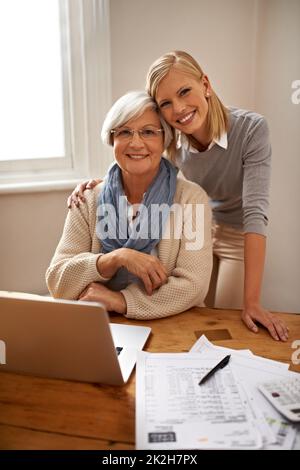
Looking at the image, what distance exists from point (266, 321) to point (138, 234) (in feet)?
1.49

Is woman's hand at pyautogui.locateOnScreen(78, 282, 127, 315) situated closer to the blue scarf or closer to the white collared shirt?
the blue scarf

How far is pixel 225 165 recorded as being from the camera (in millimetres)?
1729

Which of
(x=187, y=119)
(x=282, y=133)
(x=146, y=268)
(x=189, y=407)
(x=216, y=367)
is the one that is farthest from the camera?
(x=282, y=133)

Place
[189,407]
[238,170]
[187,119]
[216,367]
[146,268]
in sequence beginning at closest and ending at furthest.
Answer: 1. [189,407]
2. [216,367]
3. [146,268]
4. [187,119]
5. [238,170]

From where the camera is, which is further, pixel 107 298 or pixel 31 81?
pixel 31 81

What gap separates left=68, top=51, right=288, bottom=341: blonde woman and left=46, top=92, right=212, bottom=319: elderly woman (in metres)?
0.09

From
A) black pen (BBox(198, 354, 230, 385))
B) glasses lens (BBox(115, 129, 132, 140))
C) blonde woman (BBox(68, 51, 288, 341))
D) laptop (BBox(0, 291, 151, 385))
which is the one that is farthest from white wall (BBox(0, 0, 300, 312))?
black pen (BBox(198, 354, 230, 385))

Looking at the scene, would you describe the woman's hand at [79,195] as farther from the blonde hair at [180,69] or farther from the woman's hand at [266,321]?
the woman's hand at [266,321]

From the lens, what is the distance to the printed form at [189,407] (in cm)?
78

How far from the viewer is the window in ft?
6.82

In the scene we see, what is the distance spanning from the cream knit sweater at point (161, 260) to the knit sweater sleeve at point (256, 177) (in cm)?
15

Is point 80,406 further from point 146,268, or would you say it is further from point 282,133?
point 282,133

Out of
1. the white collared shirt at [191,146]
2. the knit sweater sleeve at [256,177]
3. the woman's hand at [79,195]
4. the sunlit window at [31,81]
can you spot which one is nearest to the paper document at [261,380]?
the knit sweater sleeve at [256,177]

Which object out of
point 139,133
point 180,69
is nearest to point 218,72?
point 180,69
